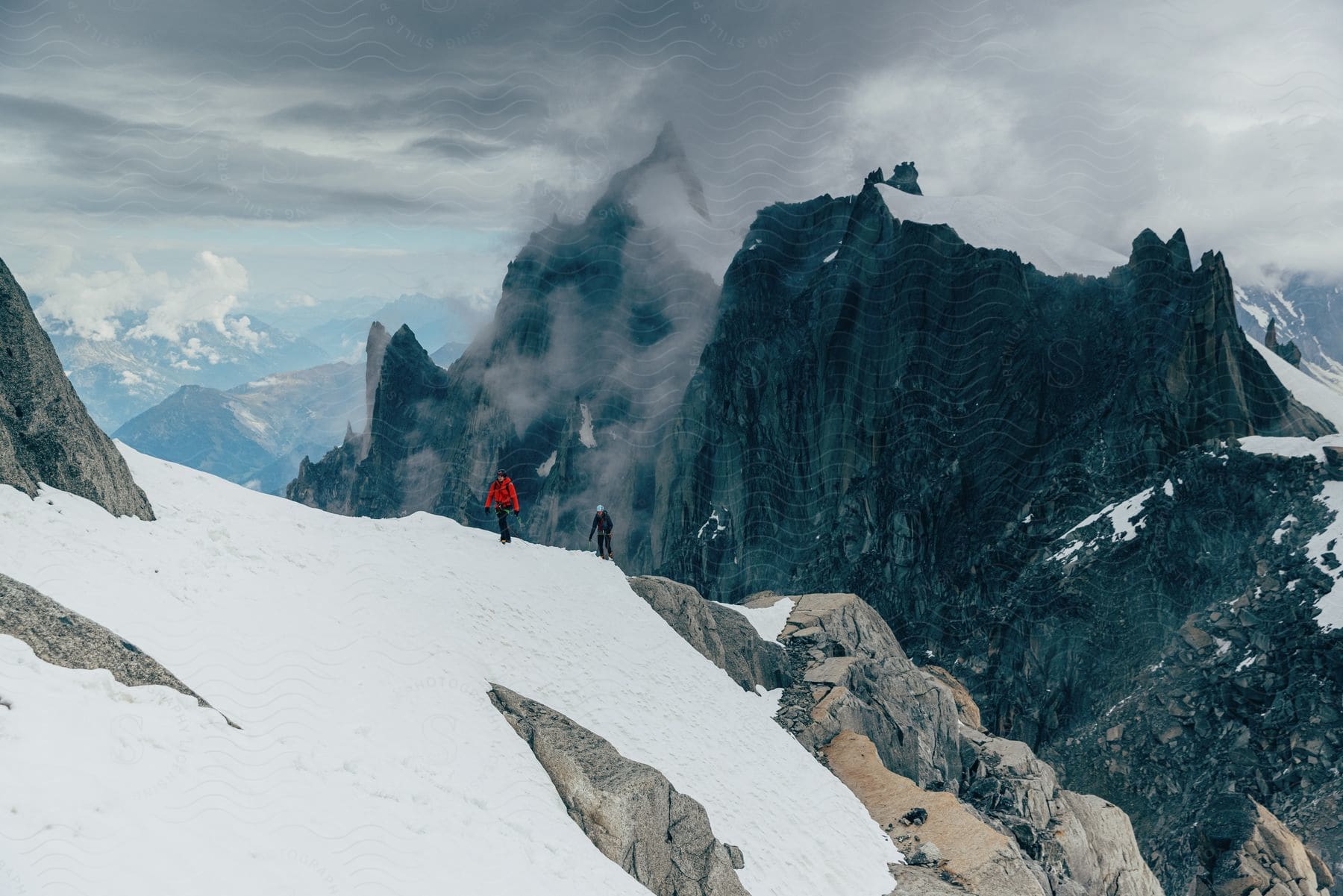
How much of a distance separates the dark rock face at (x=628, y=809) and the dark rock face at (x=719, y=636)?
12.7 metres

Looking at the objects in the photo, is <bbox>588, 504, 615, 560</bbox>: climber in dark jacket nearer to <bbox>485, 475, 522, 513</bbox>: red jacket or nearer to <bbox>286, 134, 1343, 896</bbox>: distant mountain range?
<bbox>485, 475, 522, 513</bbox>: red jacket

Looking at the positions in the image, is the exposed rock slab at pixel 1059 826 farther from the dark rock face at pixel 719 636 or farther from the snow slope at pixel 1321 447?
the snow slope at pixel 1321 447

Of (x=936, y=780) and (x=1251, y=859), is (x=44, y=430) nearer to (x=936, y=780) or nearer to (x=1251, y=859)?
(x=936, y=780)

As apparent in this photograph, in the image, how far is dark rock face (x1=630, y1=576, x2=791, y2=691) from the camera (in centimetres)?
3469

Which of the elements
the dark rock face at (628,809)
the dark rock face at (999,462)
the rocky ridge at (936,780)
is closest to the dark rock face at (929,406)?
the dark rock face at (999,462)

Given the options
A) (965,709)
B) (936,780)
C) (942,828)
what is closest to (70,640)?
(942,828)

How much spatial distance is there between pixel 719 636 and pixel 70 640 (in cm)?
2514

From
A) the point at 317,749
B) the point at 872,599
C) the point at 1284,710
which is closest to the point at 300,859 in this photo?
the point at 317,749

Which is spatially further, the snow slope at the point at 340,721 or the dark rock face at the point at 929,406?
the dark rock face at the point at 929,406

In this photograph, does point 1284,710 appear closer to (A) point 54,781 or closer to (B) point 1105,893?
(B) point 1105,893

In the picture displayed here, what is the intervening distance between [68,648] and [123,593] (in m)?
3.44

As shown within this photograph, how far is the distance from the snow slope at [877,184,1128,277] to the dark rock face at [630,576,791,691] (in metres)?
103

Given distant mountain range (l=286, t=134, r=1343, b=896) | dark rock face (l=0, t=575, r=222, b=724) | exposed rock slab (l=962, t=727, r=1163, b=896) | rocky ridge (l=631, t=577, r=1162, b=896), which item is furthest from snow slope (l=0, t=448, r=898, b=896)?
distant mountain range (l=286, t=134, r=1343, b=896)

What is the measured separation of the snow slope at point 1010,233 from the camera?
409 ft
